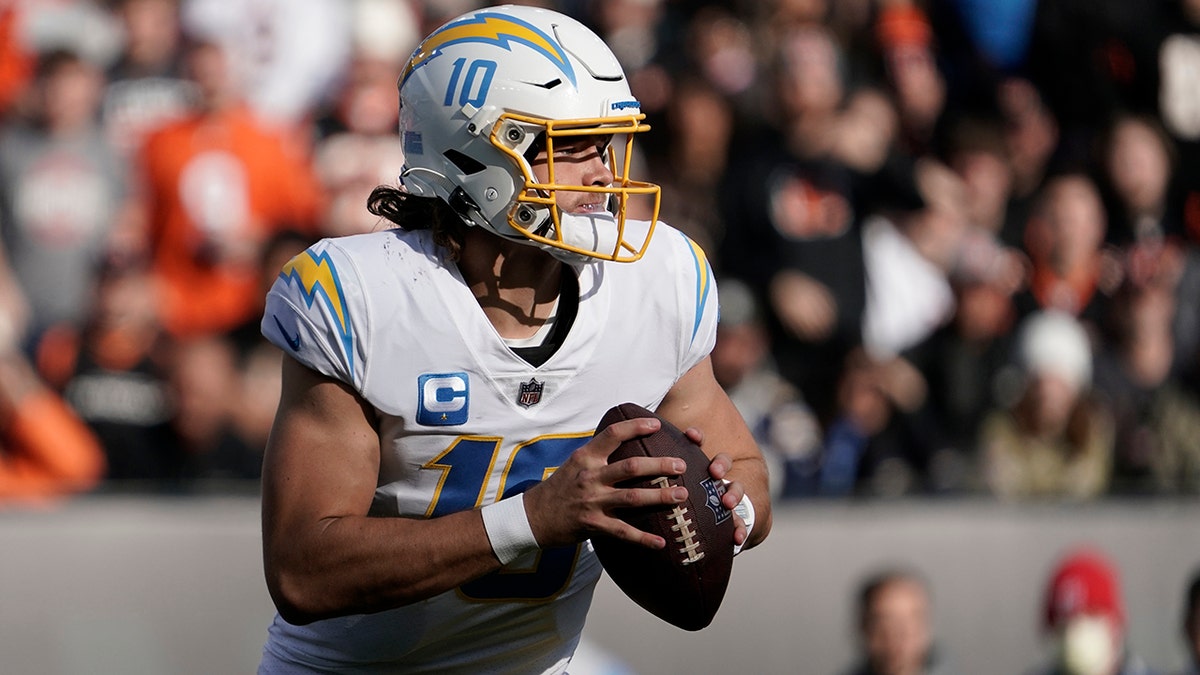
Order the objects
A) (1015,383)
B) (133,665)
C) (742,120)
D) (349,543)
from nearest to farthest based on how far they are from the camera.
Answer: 1. (349,543)
2. (133,665)
3. (1015,383)
4. (742,120)

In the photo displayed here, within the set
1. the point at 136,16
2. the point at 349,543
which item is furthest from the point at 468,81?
the point at 136,16

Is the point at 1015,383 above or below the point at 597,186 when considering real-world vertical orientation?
below

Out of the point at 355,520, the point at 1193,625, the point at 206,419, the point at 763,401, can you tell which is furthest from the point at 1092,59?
the point at 355,520

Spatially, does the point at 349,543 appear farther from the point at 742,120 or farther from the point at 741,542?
the point at 742,120

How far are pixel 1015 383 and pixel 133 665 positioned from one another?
366 centimetres

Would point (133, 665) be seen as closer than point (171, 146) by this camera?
Yes

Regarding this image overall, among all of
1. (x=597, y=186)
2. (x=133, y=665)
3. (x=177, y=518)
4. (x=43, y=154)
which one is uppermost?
(x=597, y=186)

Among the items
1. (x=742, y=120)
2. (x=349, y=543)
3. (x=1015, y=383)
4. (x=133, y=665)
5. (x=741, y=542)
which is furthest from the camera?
(x=742, y=120)

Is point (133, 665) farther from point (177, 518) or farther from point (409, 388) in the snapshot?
point (409, 388)

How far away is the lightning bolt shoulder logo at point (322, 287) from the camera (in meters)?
3.14

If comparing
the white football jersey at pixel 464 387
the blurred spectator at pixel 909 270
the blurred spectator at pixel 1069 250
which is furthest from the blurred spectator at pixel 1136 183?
the white football jersey at pixel 464 387

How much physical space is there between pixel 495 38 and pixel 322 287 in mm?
601

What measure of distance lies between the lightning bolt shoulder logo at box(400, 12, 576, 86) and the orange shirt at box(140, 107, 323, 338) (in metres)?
3.61

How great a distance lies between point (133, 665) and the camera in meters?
5.64
